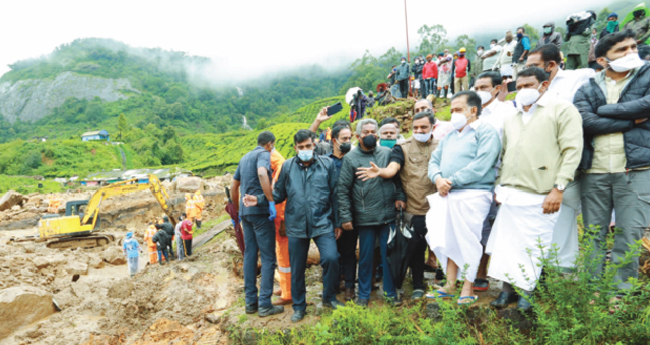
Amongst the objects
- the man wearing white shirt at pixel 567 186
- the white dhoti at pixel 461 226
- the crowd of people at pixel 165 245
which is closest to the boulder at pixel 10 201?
A: the crowd of people at pixel 165 245

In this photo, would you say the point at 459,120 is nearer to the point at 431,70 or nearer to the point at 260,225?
the point at 260,225

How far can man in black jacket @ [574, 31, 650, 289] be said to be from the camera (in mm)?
2469

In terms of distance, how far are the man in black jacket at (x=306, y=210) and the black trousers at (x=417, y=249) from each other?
0.78 metres

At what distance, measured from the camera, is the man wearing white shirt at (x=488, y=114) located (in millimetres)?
3355

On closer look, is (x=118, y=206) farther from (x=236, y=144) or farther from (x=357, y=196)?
(x=236, y=144)

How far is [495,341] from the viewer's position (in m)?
2.66

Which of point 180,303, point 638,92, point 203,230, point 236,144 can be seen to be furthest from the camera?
point 236,144

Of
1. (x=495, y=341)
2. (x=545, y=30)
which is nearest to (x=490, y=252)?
Result: (x=495, y=341)

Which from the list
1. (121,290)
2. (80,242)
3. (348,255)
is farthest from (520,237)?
(80,242)

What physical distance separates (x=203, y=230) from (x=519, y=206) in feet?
44.9

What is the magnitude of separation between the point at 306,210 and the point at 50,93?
541 ft

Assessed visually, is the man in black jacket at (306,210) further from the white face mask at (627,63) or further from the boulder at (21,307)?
the boulder at (21,307)

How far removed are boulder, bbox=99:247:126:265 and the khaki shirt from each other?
14278 millimetres

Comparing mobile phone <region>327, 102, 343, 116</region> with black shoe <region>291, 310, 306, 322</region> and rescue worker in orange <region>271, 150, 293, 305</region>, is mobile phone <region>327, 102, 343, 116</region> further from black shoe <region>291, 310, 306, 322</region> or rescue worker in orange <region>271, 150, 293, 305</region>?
black shoe <region>291, 310, 306, 322</region>
